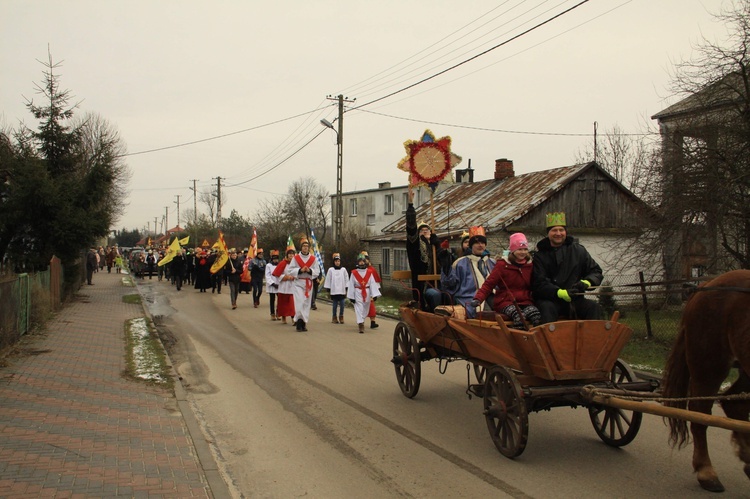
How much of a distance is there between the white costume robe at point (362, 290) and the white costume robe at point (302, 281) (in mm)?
1089

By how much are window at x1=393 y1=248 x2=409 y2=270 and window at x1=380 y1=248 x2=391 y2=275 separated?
1.72ft

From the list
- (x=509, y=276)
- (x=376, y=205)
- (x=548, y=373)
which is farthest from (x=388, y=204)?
(x=548, y=373)

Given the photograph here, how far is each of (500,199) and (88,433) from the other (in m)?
22.6

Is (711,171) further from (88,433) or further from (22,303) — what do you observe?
(22,303)

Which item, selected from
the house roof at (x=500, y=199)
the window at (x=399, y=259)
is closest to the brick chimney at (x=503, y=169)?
A: the house roof at (x=500, y=199)

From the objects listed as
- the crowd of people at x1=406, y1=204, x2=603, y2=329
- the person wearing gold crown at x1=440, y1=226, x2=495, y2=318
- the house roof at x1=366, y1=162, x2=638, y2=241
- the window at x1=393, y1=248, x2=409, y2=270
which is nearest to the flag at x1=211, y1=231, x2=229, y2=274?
the house roof at x1=366, y1=162, x2=638, y2=241

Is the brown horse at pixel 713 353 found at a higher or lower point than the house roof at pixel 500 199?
lower

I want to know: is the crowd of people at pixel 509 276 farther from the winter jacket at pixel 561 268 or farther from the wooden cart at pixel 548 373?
the wooden cart at pixel 548 373

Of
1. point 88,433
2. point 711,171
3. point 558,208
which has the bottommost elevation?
point 88,433

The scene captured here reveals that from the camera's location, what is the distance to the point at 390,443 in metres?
6.58

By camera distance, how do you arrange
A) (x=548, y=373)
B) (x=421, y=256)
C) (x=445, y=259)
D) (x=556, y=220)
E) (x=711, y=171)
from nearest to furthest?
(x=548, y=373) < (x=556, y=220) < (x=421, y=256) < (x=445, y=259) < (x=711, y=171)

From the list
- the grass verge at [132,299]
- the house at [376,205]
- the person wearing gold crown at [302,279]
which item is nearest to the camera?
the person wearing gold crown at [302,279]

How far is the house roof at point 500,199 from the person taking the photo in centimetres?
→ 2452

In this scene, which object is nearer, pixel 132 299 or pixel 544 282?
pixel 544 282
